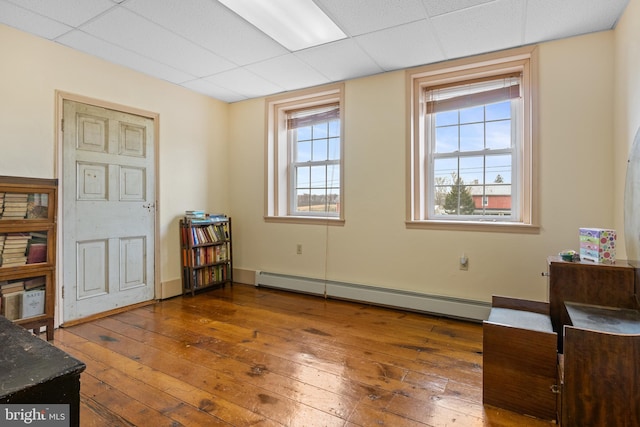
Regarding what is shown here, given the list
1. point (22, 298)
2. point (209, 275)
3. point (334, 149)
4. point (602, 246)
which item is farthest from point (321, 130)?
point (22, 298)

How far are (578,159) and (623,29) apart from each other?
93 centimetres

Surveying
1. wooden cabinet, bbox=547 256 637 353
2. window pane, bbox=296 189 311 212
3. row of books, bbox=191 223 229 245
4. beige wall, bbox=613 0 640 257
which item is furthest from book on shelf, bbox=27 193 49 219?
beige wall, bbox=613 0 640 257

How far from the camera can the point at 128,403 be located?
1782 mm

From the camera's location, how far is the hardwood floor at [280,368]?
1.69 metres

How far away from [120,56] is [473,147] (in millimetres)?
3475

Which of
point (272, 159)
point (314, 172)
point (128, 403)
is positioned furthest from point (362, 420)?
point (272, 159)

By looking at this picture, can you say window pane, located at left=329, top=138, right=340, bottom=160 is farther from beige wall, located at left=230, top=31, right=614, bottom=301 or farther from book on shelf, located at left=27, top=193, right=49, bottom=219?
book on shelf, located at left=27, top=193, right=49, bottom=219

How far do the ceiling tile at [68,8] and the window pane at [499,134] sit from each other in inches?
128

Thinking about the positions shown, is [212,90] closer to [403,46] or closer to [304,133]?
[304,133]

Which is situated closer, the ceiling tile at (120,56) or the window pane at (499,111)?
the ceiling tile at (120,56)

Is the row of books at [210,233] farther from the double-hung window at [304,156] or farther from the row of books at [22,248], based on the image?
the row of books at [22,248]

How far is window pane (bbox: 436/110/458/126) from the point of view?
328cm

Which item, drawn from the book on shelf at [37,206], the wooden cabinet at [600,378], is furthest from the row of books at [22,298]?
the wooden cabinet at [600,378]

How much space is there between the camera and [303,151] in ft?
14.0
